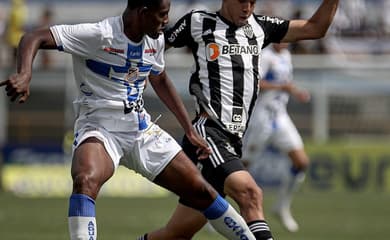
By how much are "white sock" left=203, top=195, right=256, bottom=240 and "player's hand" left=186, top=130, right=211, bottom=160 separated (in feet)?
2.34

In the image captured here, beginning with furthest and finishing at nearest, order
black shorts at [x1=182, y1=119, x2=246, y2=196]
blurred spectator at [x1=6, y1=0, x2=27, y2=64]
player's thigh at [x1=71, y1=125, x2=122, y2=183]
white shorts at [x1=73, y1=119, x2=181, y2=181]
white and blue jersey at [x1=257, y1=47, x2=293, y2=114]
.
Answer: blurred spectator at [x1=6, y1=0, x2=27, y2=64], white and blue jersey at [x1=257, y1=47, x2=293, y2=114], black shorts at [x1=182, y1=119, x2=246, y2=196], white shorts at [x1=73, y1=119, x2=181, y2=181], player's thigh at [x1=71, y1=125, x2=122, y2=183]

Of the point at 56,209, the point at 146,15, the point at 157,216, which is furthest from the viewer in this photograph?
the point at 56,209

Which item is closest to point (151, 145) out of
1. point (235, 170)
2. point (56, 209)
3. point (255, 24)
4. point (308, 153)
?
point (235, 170)

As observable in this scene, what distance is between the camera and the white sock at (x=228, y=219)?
891 centimetres

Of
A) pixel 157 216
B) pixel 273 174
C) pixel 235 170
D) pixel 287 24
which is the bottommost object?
pixel 273 174

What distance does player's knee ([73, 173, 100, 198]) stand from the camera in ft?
27.3

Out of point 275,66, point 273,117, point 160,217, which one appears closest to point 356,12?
point 273,117

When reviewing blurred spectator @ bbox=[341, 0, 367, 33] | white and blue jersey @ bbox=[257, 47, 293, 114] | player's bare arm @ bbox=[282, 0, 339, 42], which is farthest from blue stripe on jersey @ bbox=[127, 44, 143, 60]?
blurred spectator @ bbox=[341, 0, 367, 33]

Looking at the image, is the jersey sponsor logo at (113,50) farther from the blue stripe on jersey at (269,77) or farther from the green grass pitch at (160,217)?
the blue stripe on jersey at (269,77)

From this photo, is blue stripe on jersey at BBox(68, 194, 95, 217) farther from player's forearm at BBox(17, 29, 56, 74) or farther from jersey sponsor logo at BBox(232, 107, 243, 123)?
jersey sponsor logo at BBox(232, 107, 243, 123)

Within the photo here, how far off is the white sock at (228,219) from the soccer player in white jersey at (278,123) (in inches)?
307

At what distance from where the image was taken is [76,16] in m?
29.0

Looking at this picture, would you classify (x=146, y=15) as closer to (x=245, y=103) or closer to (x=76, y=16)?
(x=245, y=103)

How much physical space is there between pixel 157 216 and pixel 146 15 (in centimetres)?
895
